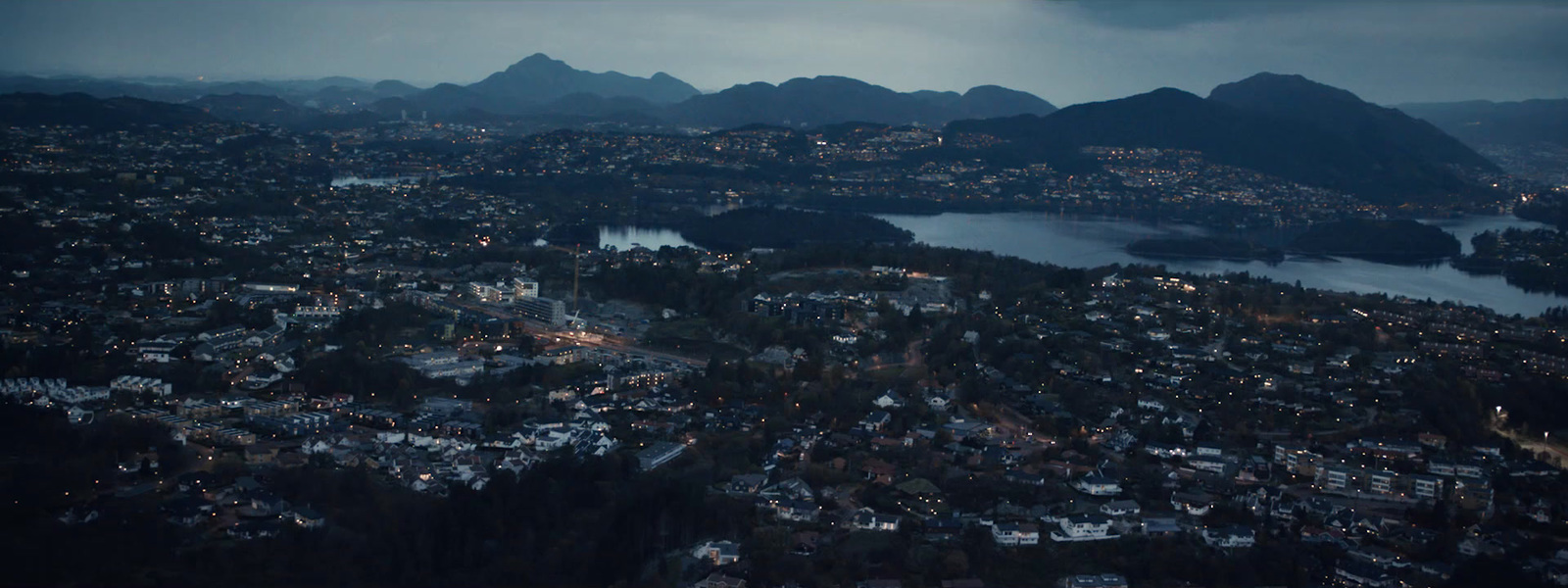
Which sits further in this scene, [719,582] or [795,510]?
[795,510]

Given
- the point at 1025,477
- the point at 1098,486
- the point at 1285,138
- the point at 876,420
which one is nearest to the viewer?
the point at 1098,486

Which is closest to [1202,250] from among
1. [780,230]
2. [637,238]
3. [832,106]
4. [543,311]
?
[780,230]

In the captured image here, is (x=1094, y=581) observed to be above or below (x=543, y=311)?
above

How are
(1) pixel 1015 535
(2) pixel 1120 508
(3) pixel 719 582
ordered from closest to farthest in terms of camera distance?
(3) pixel 719 582 < (1) pixel 1015 535 < (2) pixel 1120 508

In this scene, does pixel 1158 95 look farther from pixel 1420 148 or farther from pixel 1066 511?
pixel 1066 511

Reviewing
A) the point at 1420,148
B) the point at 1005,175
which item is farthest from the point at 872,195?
the point at 1420,148

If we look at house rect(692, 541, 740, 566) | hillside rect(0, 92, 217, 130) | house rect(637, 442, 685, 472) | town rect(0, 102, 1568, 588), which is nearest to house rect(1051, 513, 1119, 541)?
town rect(0, 102, 1568, 588)

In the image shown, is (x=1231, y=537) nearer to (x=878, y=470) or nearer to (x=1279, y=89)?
(x=878, y=470)

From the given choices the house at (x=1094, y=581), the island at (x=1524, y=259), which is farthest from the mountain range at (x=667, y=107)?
the house at (x=1094, y=581)
